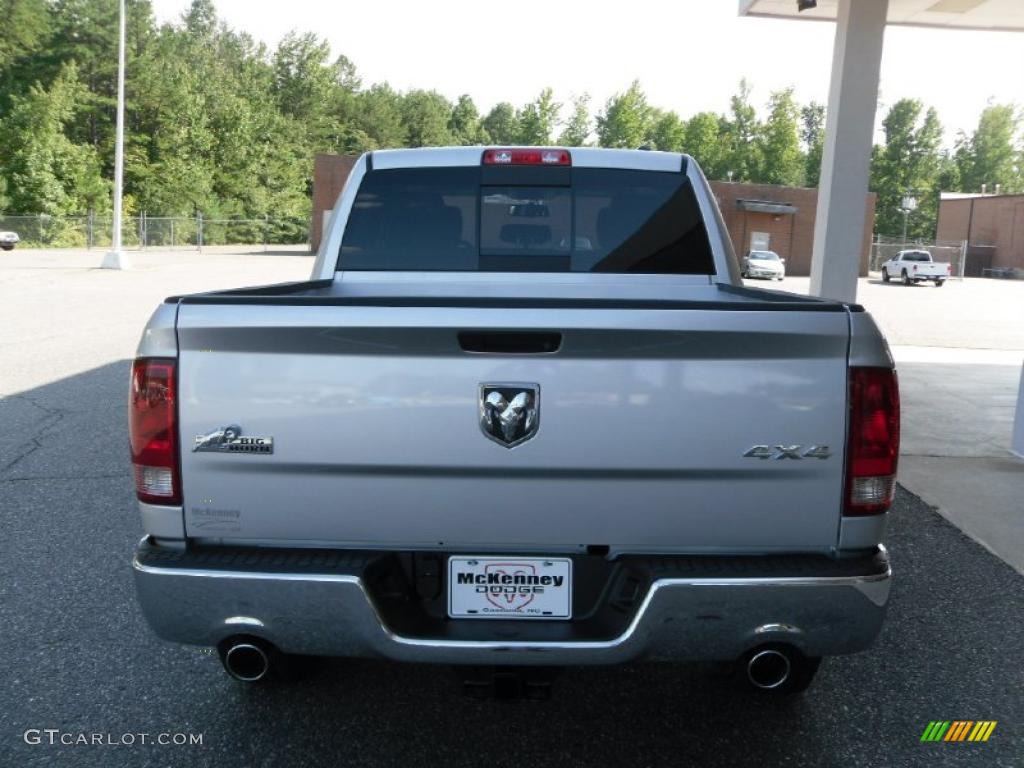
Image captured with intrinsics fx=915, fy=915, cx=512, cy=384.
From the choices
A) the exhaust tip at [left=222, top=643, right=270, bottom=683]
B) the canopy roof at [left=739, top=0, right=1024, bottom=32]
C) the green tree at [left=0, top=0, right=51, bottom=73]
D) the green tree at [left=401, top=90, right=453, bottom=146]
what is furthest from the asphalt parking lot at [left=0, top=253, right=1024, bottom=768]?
the green tree at [left=401, top=90, right=453, bottom=146]

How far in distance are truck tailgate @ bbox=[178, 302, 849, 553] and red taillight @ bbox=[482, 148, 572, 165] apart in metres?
1.96

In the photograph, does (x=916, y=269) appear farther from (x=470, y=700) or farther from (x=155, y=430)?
(x=155, y=430)

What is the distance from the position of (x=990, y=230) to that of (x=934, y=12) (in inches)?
2447

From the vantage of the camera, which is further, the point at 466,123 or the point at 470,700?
the point at 466,123

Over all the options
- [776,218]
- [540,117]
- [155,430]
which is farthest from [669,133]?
[155,430]

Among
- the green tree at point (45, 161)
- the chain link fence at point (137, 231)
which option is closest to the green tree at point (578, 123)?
the chain link fence at point (137, 231)

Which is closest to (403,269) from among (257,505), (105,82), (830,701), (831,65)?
(257,505)

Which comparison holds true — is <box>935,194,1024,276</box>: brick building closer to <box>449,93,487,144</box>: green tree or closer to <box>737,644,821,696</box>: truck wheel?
<box>449,93,487,144</box>: green tree

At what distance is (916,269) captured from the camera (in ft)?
142

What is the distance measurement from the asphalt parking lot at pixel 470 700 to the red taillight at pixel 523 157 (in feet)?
7.36

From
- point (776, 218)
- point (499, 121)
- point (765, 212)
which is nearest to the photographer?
point (765, 212)

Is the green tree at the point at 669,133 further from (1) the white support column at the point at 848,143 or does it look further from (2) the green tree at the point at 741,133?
(1) the white support column at the point at 848,143

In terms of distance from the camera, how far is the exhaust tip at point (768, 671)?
8.64 feet

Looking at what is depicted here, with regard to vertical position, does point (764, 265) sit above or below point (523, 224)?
below
